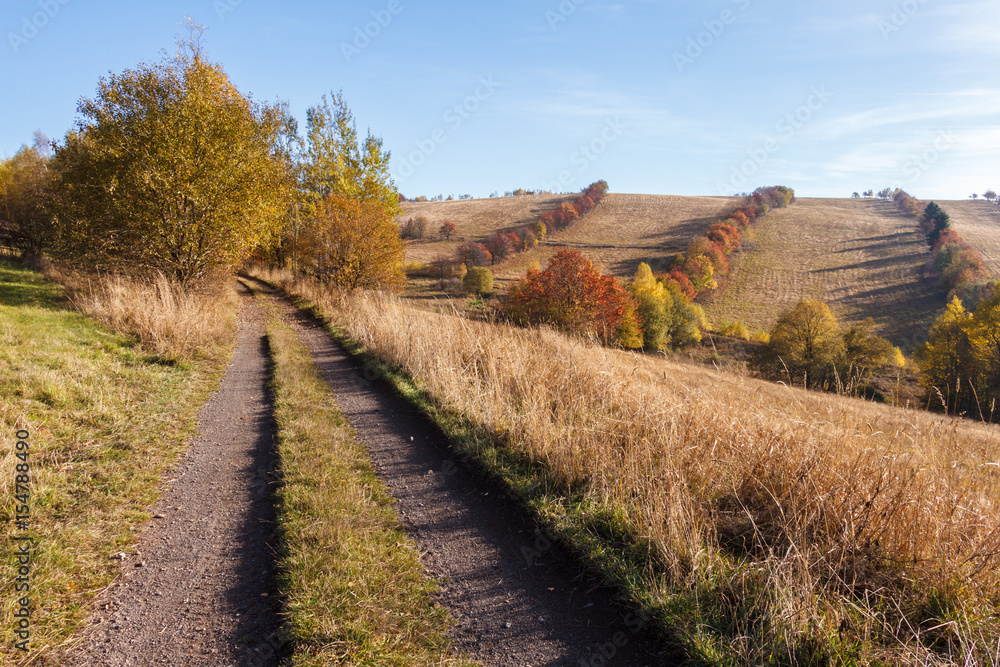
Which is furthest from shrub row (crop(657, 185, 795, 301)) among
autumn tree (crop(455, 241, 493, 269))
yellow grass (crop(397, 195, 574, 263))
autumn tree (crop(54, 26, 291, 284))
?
autumn tree (crop(54, 26, 291, 284))

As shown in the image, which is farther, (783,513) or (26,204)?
(26,204)

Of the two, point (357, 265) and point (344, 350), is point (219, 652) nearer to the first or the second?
point (344, 350)

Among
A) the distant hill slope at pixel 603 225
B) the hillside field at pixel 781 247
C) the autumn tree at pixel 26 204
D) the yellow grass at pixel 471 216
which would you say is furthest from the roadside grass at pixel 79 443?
the yellow grass at pixel 471 216

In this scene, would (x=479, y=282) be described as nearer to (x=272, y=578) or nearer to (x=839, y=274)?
(x=839, y=274)

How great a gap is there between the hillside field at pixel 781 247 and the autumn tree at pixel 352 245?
135 feet

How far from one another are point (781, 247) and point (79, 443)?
93973 millimetres

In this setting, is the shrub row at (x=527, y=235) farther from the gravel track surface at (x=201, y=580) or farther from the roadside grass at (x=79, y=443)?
the gravel track surface at (x=201, y=580)

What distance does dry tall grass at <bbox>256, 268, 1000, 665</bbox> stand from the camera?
8.66 ft

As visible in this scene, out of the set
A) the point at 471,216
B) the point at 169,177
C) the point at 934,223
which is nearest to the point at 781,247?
the point at 934,223

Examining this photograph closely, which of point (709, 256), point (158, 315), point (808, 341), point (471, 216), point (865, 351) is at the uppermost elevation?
point (471, 216)

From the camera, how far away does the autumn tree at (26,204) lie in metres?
22.2

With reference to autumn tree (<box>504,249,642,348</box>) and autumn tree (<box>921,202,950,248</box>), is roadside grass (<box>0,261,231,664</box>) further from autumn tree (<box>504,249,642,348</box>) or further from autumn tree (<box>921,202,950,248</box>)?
autumn tree (<box>921,202,950,248</box>)

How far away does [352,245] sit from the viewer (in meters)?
20.8

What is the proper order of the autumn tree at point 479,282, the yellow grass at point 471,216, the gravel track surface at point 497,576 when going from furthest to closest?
1. the yellow grass at point 471,216
2. the autumn tree at point 479,282
3. the gravel track surface at point 497,576
